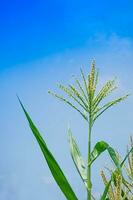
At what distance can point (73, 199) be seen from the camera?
293 cm

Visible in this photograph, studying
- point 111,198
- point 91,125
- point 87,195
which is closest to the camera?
point 111,198

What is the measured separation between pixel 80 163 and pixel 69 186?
52 cm

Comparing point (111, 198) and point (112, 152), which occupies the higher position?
point (112, 152)

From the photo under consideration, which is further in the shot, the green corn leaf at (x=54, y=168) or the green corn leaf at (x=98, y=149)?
the green corn leaf at (x=98, y=149)

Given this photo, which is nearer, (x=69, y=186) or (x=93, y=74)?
(x=69, y=186)

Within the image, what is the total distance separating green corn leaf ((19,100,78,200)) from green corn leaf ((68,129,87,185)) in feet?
0.85

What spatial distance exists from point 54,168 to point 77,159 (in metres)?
0.59

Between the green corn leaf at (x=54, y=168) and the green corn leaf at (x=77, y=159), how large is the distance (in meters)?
0.26

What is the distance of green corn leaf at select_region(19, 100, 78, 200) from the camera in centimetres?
293

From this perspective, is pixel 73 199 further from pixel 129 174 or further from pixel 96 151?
pixel 129 174

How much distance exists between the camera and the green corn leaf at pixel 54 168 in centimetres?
293

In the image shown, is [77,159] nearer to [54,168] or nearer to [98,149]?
[98,149]

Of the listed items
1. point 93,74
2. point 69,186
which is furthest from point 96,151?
point 93,74

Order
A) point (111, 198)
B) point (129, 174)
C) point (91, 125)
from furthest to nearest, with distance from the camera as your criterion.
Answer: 1. point (129, 174)
2. point (91, 125)
3. point (111, 198)
